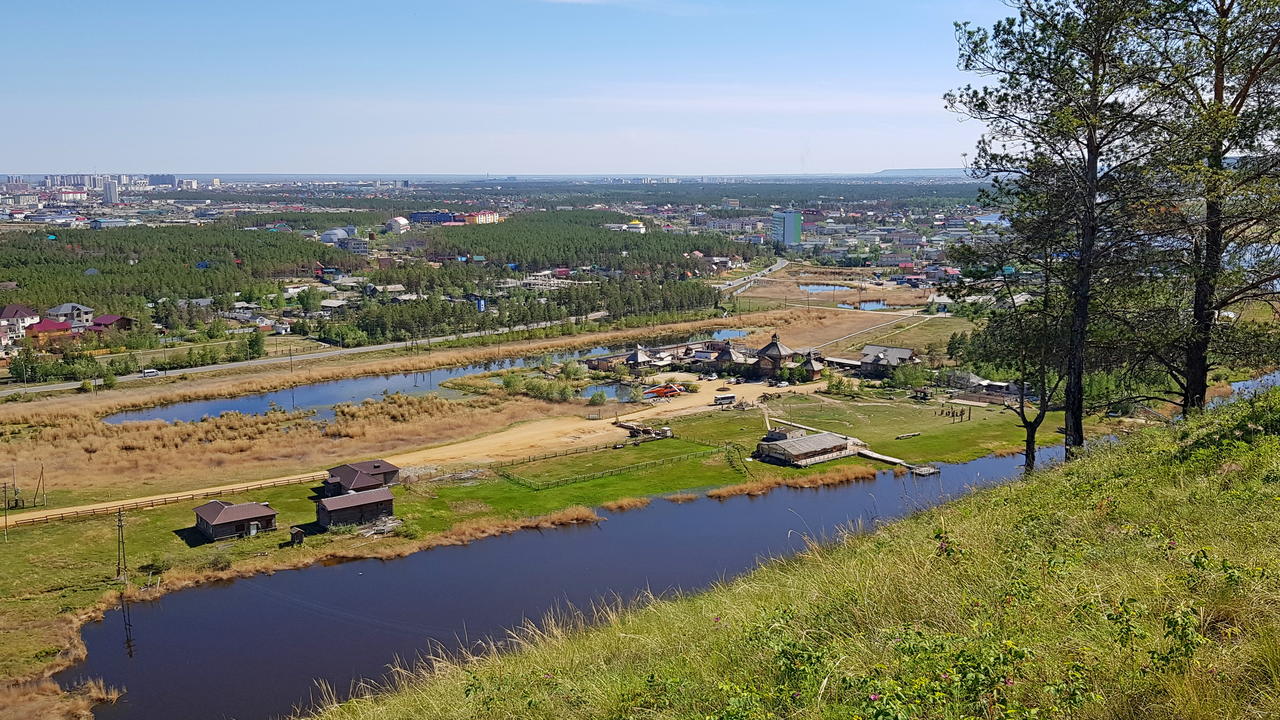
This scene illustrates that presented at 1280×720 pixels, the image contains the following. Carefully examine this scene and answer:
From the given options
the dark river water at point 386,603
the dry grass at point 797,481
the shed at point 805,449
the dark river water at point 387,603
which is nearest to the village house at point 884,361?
the shed at point 805,449

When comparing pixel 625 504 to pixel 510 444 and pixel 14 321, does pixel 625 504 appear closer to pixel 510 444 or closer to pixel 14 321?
pixel 510 444

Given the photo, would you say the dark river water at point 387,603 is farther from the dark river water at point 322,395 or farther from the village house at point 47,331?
the village house at point 47,331

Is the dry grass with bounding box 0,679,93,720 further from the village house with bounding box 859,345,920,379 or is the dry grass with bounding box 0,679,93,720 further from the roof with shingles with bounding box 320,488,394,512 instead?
the village house with bounding box 859,345,920,379

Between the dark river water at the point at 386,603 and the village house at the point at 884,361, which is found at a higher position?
the village house at the point at 884,361

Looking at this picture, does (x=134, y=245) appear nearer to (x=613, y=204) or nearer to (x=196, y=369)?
(x=196, y=369)

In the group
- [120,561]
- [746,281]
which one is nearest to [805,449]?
[120,561]

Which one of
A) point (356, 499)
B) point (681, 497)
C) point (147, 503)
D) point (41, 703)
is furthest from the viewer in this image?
point (681, 497)

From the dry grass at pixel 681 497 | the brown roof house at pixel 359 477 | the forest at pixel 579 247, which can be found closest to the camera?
the brown roof house at pixel 359 477
